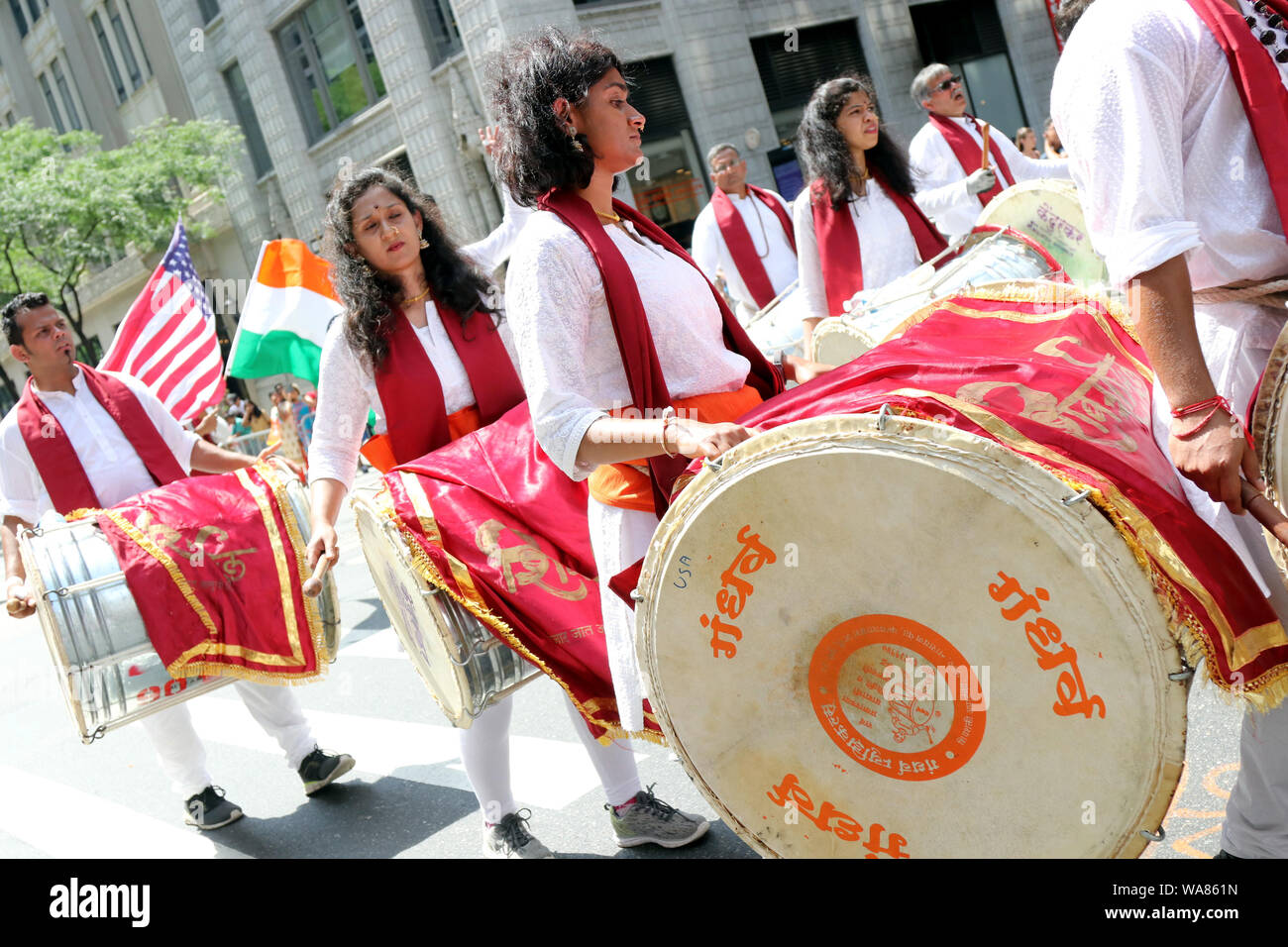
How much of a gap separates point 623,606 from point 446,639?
1.97 ft

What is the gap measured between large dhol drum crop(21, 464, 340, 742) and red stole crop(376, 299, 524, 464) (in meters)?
0.67

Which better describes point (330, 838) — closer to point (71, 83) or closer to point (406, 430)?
point (406, 430)

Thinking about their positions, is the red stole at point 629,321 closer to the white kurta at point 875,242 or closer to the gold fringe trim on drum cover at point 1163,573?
the gold fringe trim on drum cover at point 1163,573

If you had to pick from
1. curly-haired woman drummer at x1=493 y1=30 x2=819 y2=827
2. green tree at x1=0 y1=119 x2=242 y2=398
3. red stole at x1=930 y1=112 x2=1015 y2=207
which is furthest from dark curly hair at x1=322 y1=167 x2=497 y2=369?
green tree at x1=0 y1=119 x2=242 y2=398

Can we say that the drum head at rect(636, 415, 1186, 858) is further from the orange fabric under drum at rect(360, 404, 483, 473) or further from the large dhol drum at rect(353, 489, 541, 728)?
the orange fabric under drum at rect(360, 404, 483, 473)

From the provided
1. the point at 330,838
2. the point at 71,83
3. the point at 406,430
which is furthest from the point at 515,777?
the point at 71,83

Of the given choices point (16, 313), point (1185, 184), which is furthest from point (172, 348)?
point (1185, 184)

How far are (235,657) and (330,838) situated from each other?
709 mm

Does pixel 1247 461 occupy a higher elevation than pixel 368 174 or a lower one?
lower

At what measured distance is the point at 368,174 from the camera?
11.4 feet

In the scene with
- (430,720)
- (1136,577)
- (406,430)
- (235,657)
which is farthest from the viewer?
Result: (430,720)

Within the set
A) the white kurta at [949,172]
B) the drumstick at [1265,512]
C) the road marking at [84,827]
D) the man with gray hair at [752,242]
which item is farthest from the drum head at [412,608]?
the man with gray hair at [752,242]

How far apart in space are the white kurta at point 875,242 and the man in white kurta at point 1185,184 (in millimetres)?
2692
